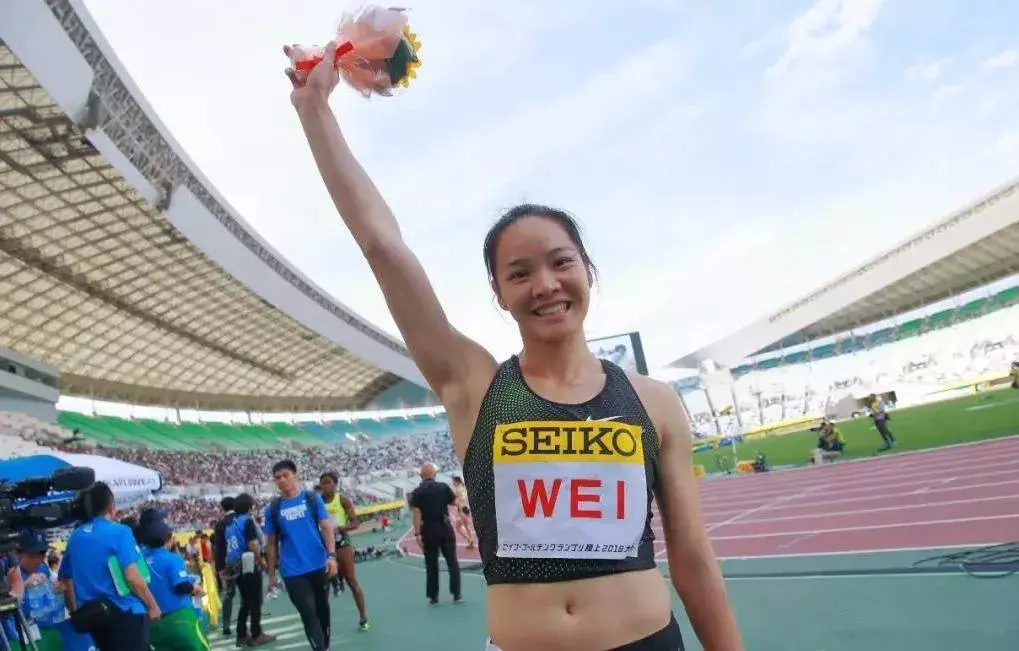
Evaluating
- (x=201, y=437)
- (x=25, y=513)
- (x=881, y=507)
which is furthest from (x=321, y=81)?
(x=201, y=437)

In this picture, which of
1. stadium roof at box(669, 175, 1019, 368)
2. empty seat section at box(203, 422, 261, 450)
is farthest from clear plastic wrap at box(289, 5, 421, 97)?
empty seat section at box(203, 422, 261, 450)

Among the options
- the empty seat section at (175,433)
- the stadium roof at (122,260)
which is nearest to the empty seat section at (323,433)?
the stadium roof at (122,260)

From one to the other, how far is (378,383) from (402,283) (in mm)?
62998

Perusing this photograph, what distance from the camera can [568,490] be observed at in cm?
130

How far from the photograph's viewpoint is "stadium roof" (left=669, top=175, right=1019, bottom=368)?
3741cm

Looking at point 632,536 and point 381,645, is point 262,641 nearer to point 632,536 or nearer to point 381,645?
point 381,645

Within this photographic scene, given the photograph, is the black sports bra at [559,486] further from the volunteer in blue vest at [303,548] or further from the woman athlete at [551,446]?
the volunteer in blue vest at [303,548]

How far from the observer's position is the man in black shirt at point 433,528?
24.8 ft

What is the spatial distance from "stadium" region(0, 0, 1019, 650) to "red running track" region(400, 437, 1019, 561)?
0.22ft

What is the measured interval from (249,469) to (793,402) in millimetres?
40394

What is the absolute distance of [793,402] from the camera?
187ft

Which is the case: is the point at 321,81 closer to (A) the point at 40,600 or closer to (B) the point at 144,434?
(A) the point at 40,600

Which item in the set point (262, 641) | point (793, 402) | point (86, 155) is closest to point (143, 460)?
point (86, 155)

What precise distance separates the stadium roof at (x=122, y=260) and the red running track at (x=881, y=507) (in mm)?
13045
